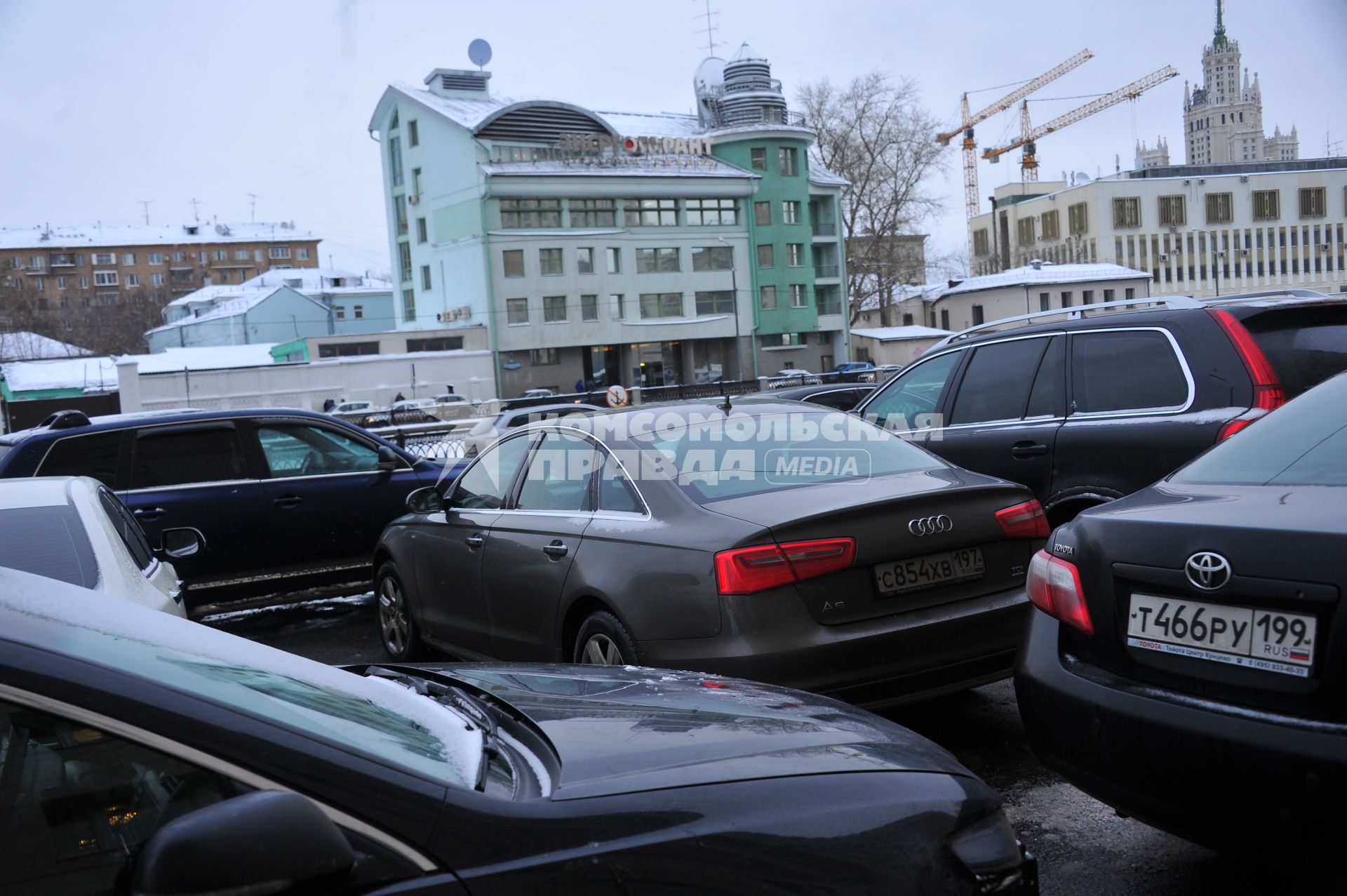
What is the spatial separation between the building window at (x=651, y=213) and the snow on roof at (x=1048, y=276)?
27.3 meters

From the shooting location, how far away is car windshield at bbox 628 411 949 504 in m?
4.73

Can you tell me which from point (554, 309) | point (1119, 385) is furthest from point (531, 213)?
point (1119, 385)

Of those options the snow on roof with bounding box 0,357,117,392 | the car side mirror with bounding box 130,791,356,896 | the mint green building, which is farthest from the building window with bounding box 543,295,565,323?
the car side mirror with bounding box 130,791,356,896

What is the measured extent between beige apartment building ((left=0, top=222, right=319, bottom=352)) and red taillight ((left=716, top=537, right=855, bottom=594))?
114 meters

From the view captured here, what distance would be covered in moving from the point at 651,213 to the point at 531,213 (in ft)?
25.1

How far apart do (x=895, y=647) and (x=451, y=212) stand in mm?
58138

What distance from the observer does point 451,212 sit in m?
59.3

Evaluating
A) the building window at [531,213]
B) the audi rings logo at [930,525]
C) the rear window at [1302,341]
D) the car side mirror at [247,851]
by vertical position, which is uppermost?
the building window at [531,213]

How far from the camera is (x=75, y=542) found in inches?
161

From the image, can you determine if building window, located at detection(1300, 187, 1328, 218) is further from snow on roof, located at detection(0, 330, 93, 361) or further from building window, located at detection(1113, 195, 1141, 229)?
snow on roof, located at detection(0, 330, 93, 361)

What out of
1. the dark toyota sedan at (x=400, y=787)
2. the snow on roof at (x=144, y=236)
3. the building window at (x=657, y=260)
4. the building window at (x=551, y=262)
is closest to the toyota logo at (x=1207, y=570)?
the dark toyota sedan at (x=400, y=787)

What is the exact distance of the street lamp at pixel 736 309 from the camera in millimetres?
64438

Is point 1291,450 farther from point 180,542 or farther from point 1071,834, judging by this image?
point 180,542

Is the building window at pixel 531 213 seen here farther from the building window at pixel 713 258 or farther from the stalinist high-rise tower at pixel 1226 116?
the stalinist high-rise tower at pixel 1226 116
